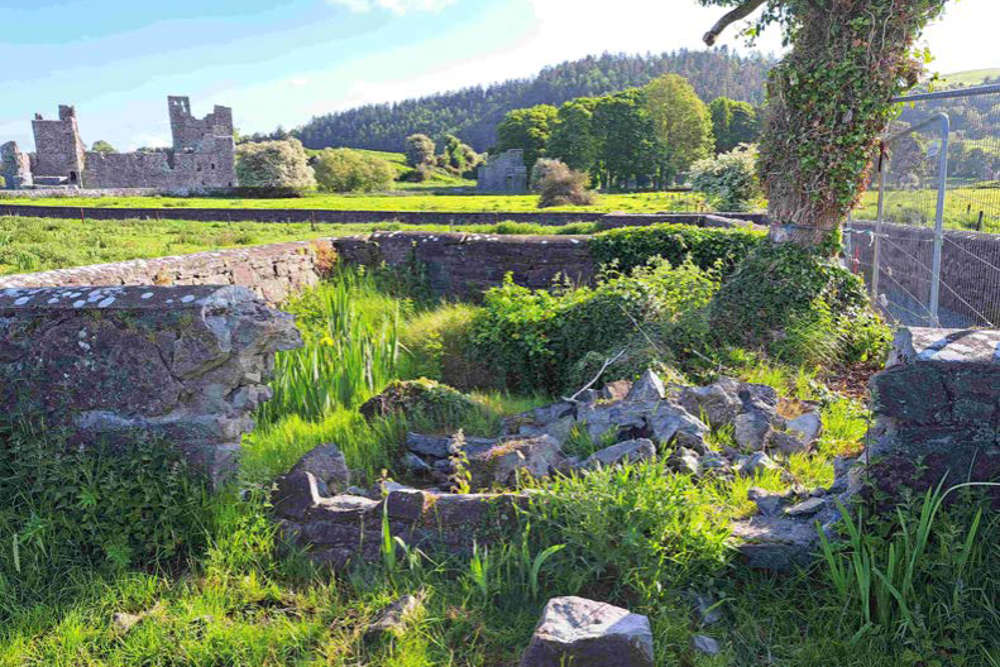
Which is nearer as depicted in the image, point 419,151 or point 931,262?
point 931,262

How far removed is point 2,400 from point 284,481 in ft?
4.94

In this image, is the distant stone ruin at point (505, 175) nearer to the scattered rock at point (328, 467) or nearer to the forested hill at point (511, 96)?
the scattered rock at point (328, 467)

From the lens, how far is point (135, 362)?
11.0 ft

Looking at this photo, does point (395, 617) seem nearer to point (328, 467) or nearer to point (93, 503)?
point (328, 467)

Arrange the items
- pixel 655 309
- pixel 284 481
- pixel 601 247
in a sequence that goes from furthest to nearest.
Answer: pixel 601 247
pixel 655 309
pixel 284 481

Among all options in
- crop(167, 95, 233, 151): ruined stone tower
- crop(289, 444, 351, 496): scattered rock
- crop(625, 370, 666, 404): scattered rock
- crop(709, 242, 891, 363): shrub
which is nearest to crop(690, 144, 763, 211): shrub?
crop(709, 242, 891, 363): shrub

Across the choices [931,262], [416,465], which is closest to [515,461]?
[416,465]

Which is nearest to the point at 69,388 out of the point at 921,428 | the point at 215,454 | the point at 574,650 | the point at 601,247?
the point at 215,454

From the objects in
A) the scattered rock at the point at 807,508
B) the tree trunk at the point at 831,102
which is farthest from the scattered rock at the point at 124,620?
the tree trunk at the point at 831,102

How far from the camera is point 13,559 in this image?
3000mm

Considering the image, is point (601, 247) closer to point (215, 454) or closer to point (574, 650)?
point (215, 454)

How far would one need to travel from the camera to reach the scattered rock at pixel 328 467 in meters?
3.72

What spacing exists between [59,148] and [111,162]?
12.0 ft

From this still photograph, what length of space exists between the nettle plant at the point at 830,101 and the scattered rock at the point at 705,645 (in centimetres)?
570
